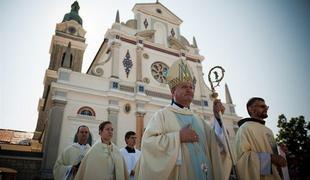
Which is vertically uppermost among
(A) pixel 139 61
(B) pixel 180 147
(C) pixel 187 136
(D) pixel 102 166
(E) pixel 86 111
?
(A) pixel 139 61

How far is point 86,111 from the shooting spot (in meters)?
13.0

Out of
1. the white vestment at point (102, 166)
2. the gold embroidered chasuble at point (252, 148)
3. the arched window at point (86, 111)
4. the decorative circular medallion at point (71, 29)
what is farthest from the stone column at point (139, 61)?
the gold embroidered chasuble at point (252, 148)

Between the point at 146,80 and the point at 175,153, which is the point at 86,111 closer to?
the point at 146,80

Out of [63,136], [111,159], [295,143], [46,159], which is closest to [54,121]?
[63,136]

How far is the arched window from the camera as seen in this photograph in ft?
42.1

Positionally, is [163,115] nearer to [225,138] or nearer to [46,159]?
[225,138]

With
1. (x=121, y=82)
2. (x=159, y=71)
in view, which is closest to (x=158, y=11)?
(x=159, y=71)

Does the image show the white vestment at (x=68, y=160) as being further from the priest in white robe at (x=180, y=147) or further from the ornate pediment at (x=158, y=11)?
the ornate pediment at (x=158, y=11)

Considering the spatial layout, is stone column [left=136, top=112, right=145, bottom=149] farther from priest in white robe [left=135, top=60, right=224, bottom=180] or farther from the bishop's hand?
the bishop's hand

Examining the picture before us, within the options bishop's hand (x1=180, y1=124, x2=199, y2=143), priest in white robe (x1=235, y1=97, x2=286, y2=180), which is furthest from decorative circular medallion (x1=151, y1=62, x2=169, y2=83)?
bishop's hand (x1=180, y1=124, x2=199, y2=143)

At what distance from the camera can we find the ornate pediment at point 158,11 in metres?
19.4

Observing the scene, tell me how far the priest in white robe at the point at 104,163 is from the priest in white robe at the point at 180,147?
121 centimetres

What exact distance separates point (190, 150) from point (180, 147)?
150mm

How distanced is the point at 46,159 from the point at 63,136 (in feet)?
4.72
